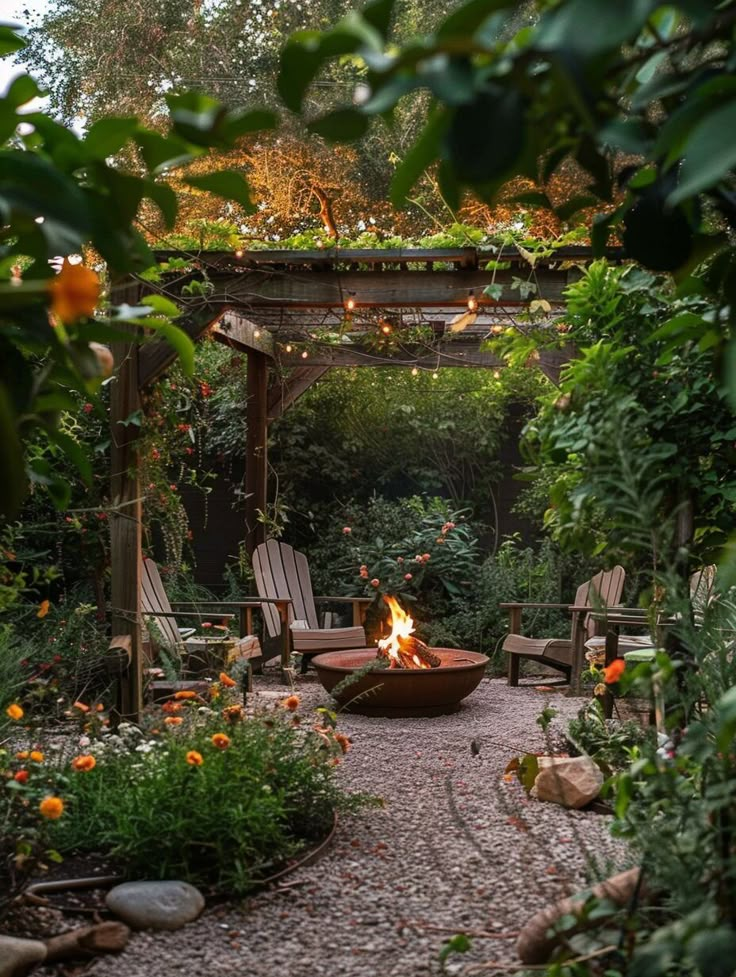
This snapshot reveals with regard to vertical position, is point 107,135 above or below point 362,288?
below

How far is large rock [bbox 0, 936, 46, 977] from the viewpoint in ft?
Answer: 7.71

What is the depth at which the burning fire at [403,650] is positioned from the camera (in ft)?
20.1

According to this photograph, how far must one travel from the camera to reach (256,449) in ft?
25.7

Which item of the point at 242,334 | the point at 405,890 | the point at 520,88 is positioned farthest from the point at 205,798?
the point at 242,334

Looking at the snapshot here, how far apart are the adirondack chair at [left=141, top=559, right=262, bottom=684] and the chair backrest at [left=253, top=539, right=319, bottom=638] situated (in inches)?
15.1

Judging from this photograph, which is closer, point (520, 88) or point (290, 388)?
point (520, 88)

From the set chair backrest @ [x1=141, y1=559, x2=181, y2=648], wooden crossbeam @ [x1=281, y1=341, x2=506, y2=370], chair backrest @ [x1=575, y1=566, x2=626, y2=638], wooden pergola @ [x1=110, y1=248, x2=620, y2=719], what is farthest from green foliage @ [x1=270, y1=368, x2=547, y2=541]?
wooden pergola @ [x1=110, y1=248, x2=620, y2=719]

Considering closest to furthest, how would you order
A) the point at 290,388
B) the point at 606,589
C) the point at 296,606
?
the point at 606,589
the point at 296,606
the point at 290,388

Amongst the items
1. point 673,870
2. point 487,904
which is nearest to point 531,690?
point 487,904

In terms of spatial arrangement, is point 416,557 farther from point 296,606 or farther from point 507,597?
point 296,606

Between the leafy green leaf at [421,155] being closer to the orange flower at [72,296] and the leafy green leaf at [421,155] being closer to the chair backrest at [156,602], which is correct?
the orange flower at [72,296]

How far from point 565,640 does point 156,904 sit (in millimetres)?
4849

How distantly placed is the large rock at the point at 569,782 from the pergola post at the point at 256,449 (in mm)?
4140

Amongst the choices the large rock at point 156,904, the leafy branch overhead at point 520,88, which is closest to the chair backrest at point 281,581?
the large rock at point 156,904
